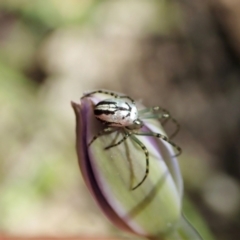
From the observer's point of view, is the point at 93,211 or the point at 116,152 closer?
the point at 116,152

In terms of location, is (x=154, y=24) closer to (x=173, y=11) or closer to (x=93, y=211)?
(x=173, y=11)

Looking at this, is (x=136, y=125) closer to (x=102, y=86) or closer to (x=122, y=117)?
(x=122, y=117)

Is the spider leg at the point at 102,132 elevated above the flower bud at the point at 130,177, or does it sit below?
above

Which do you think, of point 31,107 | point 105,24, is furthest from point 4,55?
point 105,24

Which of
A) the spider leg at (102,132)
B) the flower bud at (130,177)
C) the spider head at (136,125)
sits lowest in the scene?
the flower bud at (130,177)

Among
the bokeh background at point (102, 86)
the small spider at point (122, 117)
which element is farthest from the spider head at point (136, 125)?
the bokeh background at point (102, 86)

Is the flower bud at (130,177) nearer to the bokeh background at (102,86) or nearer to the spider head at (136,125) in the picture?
the spider head at (136,125)

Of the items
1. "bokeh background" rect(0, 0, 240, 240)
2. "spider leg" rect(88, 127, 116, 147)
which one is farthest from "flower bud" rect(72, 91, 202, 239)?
"bokeh background" rect(0, 0, 240, 240)
